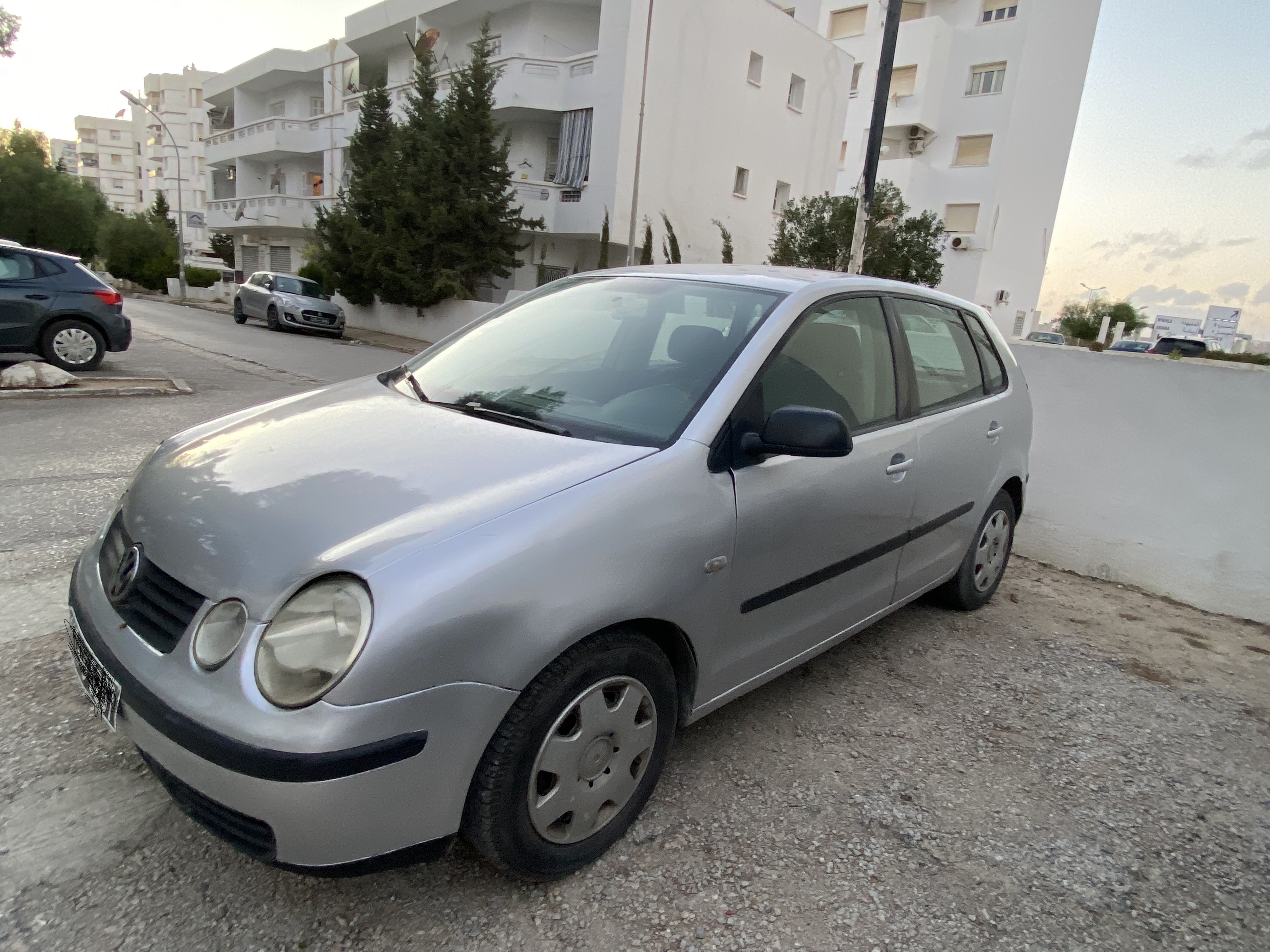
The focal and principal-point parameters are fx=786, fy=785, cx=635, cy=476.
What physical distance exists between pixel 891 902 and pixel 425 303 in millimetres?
22407

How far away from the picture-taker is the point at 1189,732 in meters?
3.17

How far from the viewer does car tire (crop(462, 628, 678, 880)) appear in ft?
5.84

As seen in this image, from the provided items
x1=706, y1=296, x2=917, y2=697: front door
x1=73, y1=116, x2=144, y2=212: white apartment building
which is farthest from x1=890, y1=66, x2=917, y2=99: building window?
x1=73, y1=116, x2=144, y2=212: white apartment building

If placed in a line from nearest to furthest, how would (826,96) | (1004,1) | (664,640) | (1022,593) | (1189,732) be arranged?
(664,640) → (1189,732) → (1022,593) → (826,96) → (1004,1)

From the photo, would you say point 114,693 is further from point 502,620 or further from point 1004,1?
point 1004,1

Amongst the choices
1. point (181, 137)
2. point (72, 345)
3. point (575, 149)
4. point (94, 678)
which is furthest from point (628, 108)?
point (181, 137)

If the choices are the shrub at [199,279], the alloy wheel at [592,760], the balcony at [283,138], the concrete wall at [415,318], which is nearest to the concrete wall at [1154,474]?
the alloy wheel at [592,760]

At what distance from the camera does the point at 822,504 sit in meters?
2.54

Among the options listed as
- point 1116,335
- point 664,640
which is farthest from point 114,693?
point 1116,335

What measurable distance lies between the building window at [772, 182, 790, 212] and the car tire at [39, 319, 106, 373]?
2369 centimetres

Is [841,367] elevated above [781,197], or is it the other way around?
[781,197]

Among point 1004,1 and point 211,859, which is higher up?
point 1004,1

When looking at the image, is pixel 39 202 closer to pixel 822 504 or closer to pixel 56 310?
pixel 56 310

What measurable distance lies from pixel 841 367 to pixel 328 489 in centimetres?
184
